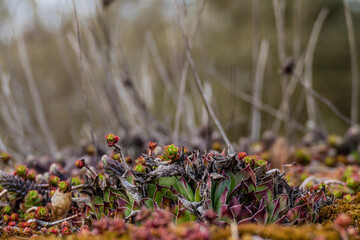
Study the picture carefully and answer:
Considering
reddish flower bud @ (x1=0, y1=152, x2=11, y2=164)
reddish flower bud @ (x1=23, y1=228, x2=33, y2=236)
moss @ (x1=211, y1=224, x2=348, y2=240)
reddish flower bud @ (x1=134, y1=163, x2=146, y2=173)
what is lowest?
reddish flower bud @ (x1=23, y1=228, x2=33, y2=236)

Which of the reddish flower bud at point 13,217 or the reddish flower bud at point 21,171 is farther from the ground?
the reddish flower bud at point 21,171

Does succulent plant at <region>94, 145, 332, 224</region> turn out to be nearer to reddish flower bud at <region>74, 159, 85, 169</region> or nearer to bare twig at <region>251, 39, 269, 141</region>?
reddish flower bud at <region>74, 159, 85, 169</region>

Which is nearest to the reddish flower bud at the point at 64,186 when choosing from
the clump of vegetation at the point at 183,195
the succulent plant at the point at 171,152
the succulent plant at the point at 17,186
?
the clump of vegetation at the point at 183,195

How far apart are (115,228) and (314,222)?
674mm

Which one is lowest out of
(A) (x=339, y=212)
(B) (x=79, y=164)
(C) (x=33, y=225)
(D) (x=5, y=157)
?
(A) (x=339, y=212)

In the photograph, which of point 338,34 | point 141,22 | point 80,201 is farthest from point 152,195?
point 141,22

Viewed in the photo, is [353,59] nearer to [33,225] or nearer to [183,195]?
[183,195]

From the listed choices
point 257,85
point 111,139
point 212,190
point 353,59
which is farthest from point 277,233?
point 257,85

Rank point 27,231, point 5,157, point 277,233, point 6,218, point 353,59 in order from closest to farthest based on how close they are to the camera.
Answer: point 277,233, point 27,231, point 6,218, point 5,157, point 353,59

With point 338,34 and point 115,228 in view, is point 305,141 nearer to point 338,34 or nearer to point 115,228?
point 115,228

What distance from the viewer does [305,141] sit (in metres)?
2.73

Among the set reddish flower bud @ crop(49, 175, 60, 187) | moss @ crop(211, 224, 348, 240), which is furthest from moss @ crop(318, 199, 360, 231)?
reddish flower bud @ crop(49, 175, 60, 187)

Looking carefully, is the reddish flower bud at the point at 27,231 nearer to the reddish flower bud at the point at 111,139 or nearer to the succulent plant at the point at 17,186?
the succulent plant at the point at 17,186

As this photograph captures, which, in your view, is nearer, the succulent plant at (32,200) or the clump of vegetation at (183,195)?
the clump of vegetation at (183,195)
